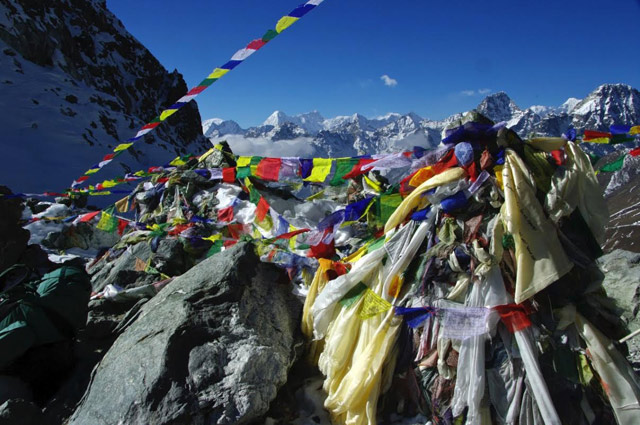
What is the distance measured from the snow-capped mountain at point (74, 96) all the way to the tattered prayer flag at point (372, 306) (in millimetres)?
30830

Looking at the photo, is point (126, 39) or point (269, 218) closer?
point (269, 218)

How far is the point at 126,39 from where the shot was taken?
77.7 m

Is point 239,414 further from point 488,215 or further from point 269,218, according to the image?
point 269,218

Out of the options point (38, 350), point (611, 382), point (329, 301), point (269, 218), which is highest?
point (269, 218)

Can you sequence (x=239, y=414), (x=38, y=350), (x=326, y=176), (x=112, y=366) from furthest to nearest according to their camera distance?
(x=326, y=176)
(x=38, y=350)
(x=112, y=366)
(x=239, y=414)

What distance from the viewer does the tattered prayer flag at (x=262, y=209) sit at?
838 centimetres

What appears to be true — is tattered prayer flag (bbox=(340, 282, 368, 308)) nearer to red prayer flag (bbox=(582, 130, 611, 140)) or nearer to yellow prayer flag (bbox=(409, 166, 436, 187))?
yellow prayer flag (bbox=(409, 166, 436, 187))

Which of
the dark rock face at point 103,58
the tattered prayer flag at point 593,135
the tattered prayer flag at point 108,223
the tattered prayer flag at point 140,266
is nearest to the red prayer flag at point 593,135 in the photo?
the tattered prayer flag at point 593,135

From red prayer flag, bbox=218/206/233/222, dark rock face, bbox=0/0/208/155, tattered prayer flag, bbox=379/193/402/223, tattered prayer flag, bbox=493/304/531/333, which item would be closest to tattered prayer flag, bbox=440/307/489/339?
tattered prayer flag, bbox=493/304/531/333

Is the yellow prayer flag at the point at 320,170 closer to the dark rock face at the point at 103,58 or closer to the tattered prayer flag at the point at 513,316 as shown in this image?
the tattered prayer flag at the point at 513,316

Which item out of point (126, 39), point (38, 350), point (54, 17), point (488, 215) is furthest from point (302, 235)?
point (126, 39)

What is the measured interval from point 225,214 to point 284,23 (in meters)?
4.61

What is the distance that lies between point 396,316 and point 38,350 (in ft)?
12.1

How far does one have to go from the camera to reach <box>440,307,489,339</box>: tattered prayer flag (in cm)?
362
